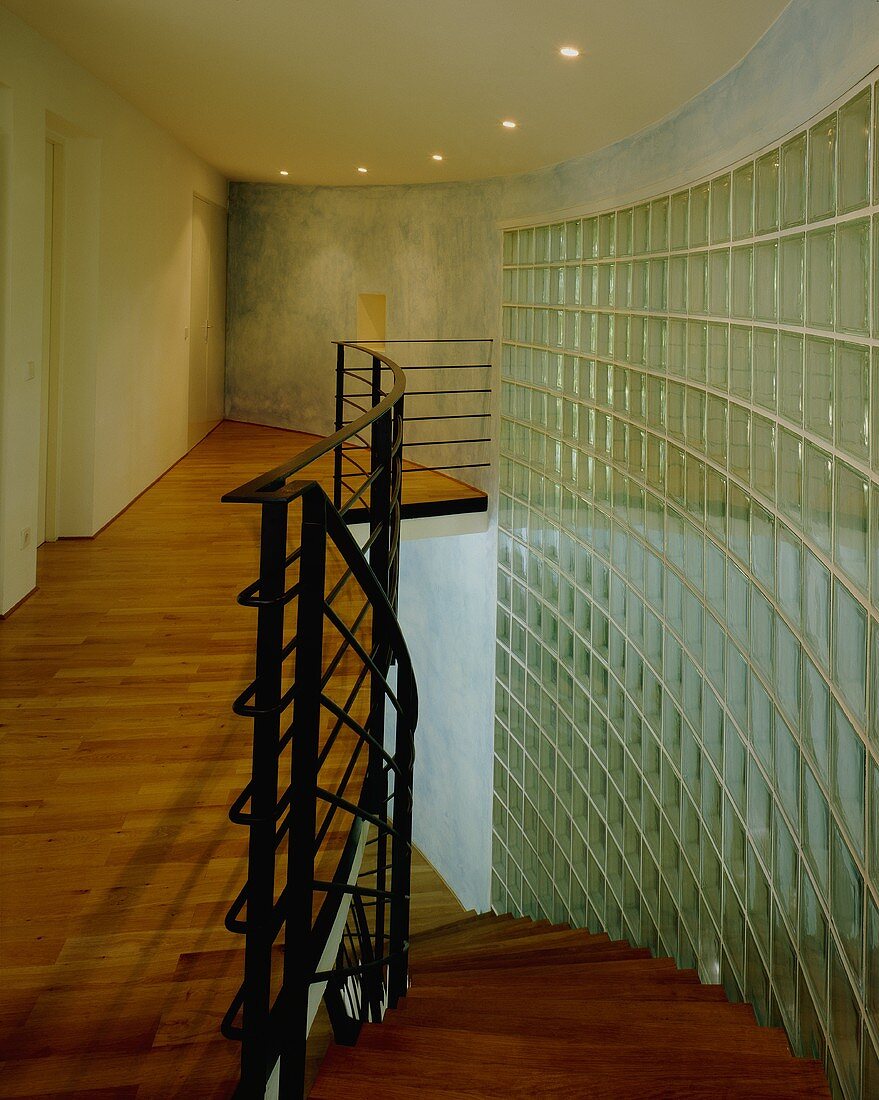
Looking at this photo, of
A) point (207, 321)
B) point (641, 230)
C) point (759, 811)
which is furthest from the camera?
point (207, 321)

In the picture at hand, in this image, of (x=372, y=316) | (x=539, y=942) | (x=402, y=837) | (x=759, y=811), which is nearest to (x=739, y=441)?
(x=759, y=811)

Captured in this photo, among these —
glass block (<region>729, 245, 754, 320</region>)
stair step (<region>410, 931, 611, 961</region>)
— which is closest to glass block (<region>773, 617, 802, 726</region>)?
glass block (<region>729, 245, 754, 320</region>)

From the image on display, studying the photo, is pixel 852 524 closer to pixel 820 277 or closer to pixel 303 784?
pixel 820 277

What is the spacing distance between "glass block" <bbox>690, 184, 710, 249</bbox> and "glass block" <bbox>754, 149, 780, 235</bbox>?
1.89 ft

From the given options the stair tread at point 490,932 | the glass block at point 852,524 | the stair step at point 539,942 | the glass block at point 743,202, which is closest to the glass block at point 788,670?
the glass block at point 852,524

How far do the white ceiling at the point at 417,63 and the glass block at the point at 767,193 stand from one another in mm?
436

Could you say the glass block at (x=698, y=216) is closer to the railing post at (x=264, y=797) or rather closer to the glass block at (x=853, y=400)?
the glass block at (x=853, y=400)

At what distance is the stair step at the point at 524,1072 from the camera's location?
1.85 m

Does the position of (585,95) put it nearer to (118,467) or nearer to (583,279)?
(583,279)

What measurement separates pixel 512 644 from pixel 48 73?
4.35 metres

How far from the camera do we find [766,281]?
3.46 meters

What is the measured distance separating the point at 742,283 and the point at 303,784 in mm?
2842

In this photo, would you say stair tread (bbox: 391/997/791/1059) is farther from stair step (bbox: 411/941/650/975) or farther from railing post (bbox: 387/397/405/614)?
stair step (bbox: 411/941/650/975)

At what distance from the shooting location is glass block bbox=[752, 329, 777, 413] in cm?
339
